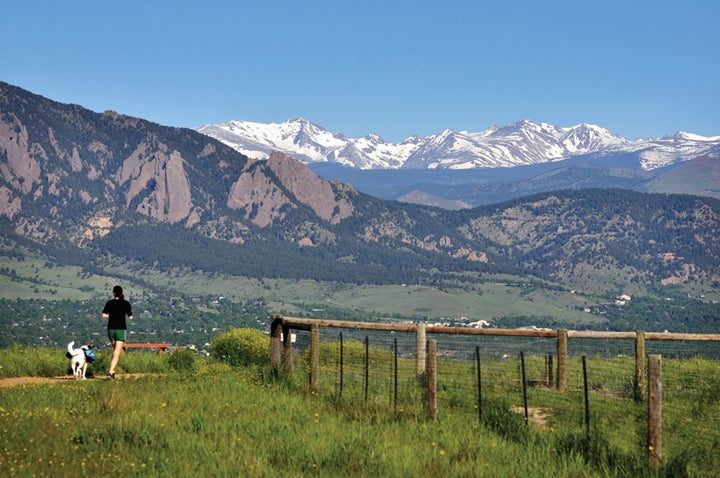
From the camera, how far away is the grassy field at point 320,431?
14.5m

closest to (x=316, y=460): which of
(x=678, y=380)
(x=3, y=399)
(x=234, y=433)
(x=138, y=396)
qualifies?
(x=234, y=433)

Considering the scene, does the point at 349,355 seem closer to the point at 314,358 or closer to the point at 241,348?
the point at 241,348

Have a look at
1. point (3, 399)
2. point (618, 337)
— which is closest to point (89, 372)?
point (3, 399)

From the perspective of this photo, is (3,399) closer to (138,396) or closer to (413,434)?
(138,396)

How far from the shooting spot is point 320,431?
1670 centimetres

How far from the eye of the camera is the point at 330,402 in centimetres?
1972

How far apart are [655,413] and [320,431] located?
6.31 m

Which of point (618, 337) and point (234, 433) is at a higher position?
point (618, 337)

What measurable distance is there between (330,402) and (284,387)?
8.02ft

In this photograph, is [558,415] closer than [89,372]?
Yes

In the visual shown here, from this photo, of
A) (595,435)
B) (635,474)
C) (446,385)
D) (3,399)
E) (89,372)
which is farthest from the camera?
(89,372)

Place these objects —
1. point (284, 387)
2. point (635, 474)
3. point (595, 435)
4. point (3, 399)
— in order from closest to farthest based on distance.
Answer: point (635, 474) < point (595, 435) < point (3, 399) < point (284, 387)

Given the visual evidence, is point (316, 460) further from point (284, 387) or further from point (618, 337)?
point (618, 337)

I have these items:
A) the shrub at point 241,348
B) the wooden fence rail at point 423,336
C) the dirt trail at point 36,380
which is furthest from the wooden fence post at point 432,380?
the dirt trail at point 36,380
